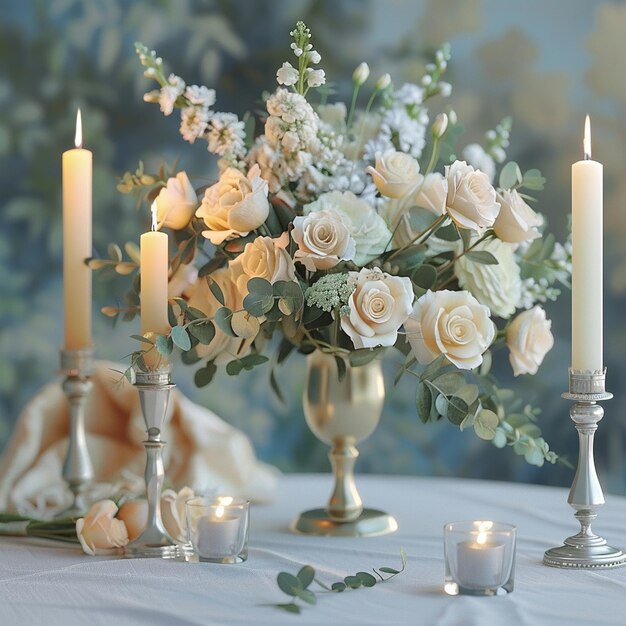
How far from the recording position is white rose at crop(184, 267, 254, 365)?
111cm

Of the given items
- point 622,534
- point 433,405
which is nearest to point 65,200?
point 433,405

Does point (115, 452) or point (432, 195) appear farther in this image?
point (115, 452)

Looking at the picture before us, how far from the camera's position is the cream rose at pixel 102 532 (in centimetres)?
105

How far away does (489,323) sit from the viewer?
103 centimetres

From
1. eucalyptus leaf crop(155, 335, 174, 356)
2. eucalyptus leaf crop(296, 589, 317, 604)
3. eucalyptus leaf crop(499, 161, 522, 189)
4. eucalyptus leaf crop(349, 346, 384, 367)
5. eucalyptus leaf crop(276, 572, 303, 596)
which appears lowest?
eucalyptus leaf crop(296, 589, 317, 604)

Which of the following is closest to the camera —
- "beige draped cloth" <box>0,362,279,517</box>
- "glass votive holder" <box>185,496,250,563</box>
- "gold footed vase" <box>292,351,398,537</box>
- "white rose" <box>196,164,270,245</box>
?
"glass votive holder" <box>185,496,250,563</box>

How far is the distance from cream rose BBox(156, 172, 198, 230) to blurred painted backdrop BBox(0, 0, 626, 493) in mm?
923

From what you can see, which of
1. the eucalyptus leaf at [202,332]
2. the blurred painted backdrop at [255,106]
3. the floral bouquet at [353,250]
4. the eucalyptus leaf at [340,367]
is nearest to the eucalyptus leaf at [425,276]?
the floral bouquet at [353,250]

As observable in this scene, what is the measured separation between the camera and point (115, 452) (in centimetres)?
147

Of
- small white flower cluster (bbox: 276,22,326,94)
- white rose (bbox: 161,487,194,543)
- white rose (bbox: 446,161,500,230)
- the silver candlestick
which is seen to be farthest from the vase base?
small white flower cluster (bbox: 276,22,326,94)

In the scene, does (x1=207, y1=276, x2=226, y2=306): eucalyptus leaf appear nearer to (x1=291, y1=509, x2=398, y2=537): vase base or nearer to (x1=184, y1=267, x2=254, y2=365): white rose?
(x1=184, y1=267, x2=254, y2=365): white rose

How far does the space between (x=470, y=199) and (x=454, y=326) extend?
0.42ft

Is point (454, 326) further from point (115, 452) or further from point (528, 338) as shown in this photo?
point (115, 452)

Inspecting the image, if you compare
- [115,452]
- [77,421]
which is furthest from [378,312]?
[115,452]
